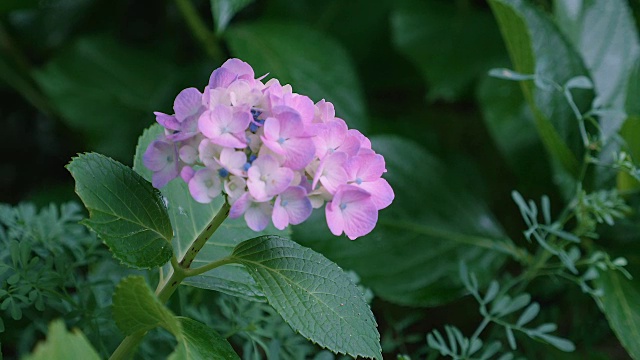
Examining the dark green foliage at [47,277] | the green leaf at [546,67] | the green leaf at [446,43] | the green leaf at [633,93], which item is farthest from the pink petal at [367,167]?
the green leaf at [446,43]

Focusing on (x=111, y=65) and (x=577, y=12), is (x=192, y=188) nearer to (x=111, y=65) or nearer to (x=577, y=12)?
(x=577, y=12)

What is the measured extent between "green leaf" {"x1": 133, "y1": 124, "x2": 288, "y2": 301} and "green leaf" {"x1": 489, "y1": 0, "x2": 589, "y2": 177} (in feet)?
1.22

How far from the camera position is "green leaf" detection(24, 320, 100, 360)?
37cm

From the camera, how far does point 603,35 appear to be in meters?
1.02

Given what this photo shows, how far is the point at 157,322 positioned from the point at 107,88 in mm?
948

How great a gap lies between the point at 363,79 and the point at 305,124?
0.92 meters

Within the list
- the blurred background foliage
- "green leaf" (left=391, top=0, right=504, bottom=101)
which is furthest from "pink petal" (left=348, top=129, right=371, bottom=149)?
"green leaf" (left=391, top=0, right=504, bottom=101)

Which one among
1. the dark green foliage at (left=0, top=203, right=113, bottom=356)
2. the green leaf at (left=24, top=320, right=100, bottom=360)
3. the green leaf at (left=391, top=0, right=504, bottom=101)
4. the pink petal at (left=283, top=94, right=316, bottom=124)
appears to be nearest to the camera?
the green leaf at (left=24, top=320, right=100, bottom=360)

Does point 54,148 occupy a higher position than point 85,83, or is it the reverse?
point 85,83

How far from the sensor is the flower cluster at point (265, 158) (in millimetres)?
441

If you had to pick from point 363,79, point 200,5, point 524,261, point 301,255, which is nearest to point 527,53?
point 524,261

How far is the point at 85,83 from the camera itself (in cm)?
132

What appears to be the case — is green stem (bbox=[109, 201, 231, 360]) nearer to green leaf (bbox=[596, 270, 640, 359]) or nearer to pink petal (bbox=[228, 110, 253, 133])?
pink petal (bbox=[228, 110, 253, 133])

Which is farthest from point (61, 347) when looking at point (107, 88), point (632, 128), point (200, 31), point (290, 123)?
point (107, 88)
